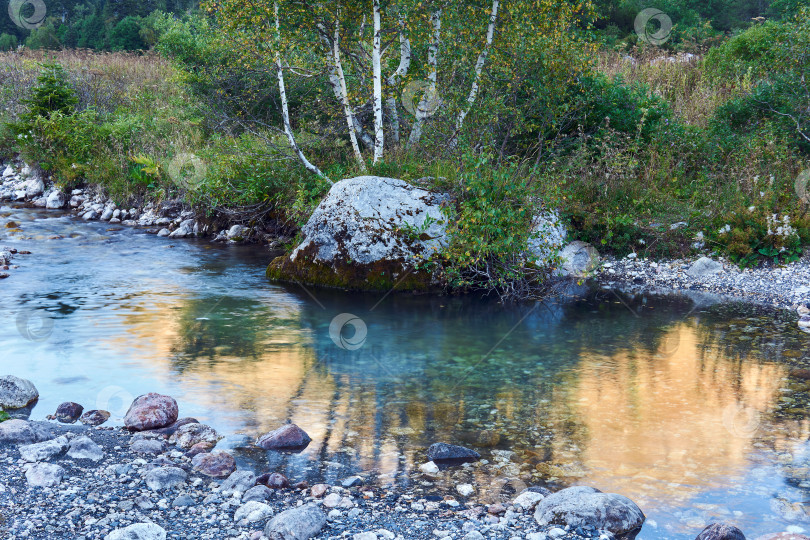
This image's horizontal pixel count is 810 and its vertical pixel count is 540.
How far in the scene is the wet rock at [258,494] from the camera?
14.5 feet

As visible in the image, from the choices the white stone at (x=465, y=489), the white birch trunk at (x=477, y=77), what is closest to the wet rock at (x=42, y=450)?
the white stone at (x=465, y=489)

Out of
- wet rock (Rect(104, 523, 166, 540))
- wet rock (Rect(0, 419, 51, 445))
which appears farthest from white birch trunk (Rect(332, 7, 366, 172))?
wet rock (Rect(104, 523, 166, 540))

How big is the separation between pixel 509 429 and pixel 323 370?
2.34m

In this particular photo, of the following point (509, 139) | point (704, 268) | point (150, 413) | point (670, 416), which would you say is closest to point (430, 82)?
point (509, 139)

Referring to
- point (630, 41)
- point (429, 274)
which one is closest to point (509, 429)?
point (429, 274)

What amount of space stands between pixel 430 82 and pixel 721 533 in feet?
34.0

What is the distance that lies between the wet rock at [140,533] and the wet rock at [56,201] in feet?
55.8

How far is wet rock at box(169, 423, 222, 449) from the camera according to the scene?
17.6 ft

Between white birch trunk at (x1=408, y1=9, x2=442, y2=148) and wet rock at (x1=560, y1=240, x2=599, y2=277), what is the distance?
138 inches

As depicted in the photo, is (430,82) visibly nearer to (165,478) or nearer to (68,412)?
(68,412)

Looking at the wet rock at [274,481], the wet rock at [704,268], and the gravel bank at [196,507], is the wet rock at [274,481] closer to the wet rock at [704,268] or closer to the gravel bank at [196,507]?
the gravel bank at [196,507]

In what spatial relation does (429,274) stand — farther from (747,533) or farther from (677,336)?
(747,533)

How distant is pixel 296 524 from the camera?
13.0ft

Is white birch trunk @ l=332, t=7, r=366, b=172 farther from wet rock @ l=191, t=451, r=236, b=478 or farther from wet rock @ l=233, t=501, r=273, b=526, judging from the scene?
wet rock @ l=233, t=501, r=273, b=526
